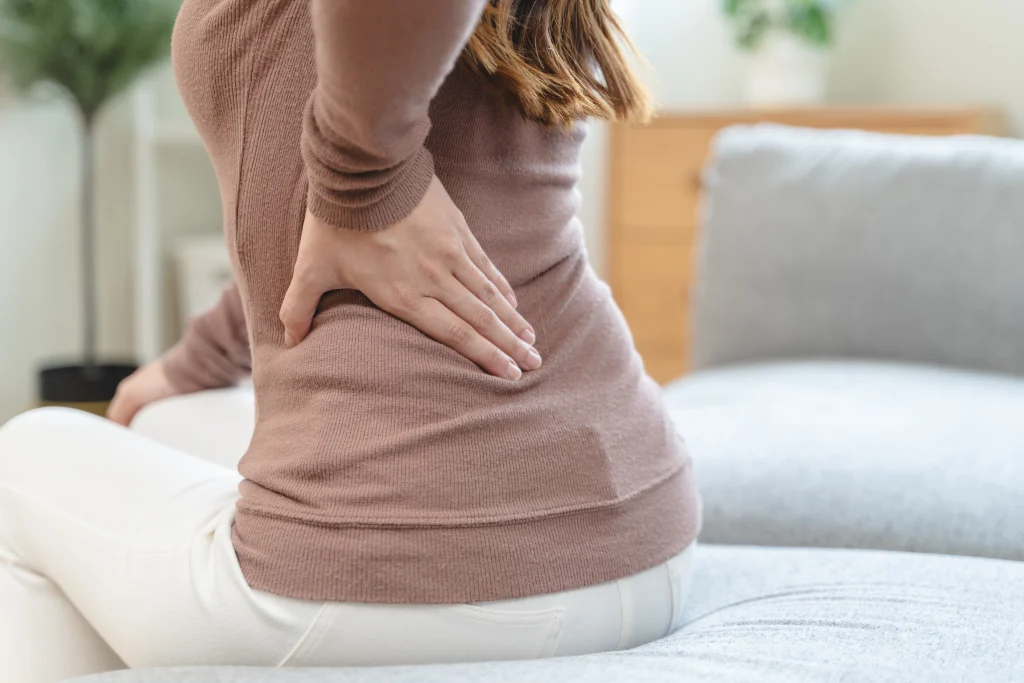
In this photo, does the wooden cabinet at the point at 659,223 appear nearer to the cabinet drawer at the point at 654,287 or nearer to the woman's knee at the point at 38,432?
the cabinet drawer at the point at 654,287

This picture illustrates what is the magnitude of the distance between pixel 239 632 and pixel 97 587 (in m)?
0.11

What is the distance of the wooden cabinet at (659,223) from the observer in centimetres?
301

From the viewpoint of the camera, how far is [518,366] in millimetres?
751

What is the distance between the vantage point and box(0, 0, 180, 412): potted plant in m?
2.48

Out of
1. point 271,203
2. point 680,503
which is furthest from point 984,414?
point 271,203

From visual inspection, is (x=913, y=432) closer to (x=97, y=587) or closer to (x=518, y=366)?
(x=518, y=366)

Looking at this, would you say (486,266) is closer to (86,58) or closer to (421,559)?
(421,559)

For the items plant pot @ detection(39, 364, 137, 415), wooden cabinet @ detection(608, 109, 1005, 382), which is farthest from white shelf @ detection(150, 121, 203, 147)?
wooden cabinet @ detection(608, 109, 1005, 382)

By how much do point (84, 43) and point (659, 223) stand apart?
1528 mm

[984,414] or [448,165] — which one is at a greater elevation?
[448,165]

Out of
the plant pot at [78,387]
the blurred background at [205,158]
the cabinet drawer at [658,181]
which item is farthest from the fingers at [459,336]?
the cabinet drawer at [658,181]

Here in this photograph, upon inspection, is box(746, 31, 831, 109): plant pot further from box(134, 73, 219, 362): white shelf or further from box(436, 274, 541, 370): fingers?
box(436, 274, 541, 370): fingers

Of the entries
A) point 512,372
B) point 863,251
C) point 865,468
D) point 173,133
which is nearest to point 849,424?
point 865,468

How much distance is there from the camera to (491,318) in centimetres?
73
